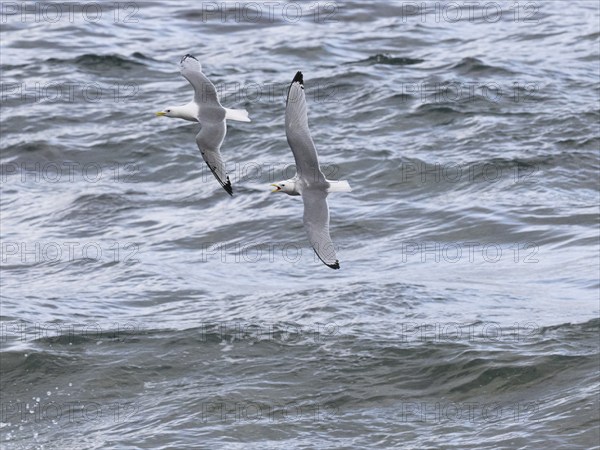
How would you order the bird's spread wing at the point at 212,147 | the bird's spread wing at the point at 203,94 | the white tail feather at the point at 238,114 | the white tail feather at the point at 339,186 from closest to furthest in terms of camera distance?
the white tail feather at the point at 339,186 < the white tail feather at the point at 238,114 < the bird's spread wing at the point at 212,147 < the bird's spread wing at the point at 203,94

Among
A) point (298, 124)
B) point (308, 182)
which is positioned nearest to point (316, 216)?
point (308, 182)

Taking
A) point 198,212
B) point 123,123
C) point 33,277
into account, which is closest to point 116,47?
point 123,123

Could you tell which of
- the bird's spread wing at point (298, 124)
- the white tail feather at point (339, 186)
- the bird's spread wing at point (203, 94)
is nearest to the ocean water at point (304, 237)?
the white tail feather at point (339, 186)

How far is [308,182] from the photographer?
390 inches

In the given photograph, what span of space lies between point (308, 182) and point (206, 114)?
1042 millimetres

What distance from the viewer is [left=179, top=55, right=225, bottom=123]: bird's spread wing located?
10.2 m

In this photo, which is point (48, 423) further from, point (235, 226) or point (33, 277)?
point (235, 226)

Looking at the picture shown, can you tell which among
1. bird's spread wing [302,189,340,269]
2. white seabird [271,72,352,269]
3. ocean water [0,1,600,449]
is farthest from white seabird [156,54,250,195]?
ocean water [0,1,600,449]

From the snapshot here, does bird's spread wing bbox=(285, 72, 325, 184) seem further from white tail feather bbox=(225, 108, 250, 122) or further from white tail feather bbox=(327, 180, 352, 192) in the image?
white tail feather bbox=(225, 108, 250, 122)

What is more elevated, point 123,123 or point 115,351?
point 123,123

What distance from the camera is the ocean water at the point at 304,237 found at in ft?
47.6

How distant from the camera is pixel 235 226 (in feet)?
64.0

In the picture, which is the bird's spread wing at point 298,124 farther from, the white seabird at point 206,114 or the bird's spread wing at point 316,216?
the white seabird at point 206,114

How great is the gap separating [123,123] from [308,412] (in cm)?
1016
